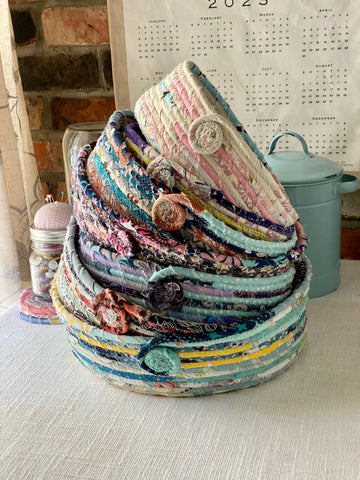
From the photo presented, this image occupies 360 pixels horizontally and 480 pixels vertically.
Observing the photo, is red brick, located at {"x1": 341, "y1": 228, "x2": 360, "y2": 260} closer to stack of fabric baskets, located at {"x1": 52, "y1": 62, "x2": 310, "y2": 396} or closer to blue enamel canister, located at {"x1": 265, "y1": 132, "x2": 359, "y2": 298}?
blue enamel canister, located at {"x1": 265, "y1": 132, "x2": 359, "y2": 298}

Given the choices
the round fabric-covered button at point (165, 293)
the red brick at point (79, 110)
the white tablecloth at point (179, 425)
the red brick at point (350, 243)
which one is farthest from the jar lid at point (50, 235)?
the red brick at point (350, 243)

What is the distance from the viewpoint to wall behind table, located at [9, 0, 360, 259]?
1.11 m

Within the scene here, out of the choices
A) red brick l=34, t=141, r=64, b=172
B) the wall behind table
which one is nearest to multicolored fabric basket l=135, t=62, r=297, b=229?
the wall behind table

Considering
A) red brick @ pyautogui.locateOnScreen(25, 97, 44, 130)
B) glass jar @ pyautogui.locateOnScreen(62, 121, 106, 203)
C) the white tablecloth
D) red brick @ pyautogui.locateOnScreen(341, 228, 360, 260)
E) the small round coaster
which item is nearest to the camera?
the white tablecloth

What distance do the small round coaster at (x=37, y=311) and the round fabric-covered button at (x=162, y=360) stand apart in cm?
25

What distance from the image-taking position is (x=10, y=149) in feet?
3.48

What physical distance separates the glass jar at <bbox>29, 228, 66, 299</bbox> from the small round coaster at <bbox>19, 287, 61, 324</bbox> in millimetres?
22

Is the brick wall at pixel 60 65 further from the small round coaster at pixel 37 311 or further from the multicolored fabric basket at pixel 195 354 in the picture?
the multicolored fabric basket at pixel 195 354

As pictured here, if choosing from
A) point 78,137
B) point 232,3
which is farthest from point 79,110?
point 232,3

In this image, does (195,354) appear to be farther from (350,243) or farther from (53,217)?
(350,243)

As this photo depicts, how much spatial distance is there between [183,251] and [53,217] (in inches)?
12.4

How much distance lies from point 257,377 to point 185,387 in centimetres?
8

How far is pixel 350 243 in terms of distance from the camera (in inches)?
43.6

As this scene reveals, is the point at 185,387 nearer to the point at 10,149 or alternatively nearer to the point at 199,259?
the point at 199,259
